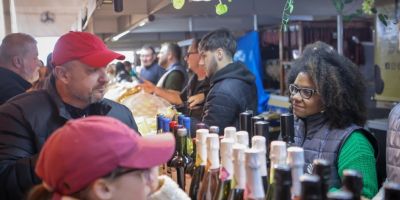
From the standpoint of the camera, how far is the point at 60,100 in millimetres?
1936

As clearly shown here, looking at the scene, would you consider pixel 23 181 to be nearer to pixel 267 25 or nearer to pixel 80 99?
pixel 80 99

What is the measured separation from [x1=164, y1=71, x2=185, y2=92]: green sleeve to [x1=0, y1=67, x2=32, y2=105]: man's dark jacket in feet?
5.75

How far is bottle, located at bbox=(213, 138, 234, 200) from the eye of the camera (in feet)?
4.33

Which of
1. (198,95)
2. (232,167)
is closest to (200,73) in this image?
(198,95)

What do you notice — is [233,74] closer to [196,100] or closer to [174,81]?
[196,100]

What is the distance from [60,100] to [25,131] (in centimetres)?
19

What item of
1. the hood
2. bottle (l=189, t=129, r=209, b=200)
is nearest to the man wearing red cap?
bottle (l=189, t=129, r=209, b=200)

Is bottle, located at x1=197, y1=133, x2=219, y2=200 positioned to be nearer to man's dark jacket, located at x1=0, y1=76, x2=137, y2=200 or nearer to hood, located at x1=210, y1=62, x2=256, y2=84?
man's dark jacket, located at x1=0, y1=76, x2=137, y2=200

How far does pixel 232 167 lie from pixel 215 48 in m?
1.92

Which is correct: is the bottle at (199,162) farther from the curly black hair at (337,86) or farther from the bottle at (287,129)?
the curly black hair at (337,86)

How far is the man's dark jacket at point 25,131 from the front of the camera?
5.50ft

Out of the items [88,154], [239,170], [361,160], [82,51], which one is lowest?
[361,160]

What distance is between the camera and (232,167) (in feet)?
4.33

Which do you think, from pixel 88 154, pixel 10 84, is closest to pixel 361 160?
pixel 88 154
